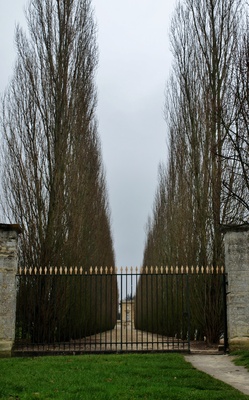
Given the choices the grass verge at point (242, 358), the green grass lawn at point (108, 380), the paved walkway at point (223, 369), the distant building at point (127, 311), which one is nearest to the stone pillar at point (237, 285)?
the grass verge at point (242, 358)

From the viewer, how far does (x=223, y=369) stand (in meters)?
10.5

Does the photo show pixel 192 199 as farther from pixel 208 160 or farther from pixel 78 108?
pixel 78 108

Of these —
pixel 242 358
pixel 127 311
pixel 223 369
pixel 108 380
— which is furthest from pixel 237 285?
pixel 127 311

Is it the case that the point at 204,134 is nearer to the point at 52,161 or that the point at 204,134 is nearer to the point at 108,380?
the point at 52,161

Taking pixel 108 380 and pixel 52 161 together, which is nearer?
pixel 108 380

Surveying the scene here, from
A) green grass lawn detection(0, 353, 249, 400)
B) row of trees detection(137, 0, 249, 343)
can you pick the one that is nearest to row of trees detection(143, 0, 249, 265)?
row of trees detection(137, 0, 249, 343)

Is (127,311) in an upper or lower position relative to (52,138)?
lower

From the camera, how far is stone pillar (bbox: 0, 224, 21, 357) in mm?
12680

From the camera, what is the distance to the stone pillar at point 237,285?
12.7 m

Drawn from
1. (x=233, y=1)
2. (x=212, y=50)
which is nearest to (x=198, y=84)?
(x=212, y=50)

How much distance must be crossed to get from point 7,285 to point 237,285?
543cm

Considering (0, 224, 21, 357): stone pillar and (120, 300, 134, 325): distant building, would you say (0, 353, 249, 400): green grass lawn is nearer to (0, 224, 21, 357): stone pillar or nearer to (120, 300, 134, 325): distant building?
(0, 224, 21, 357): stone pillar

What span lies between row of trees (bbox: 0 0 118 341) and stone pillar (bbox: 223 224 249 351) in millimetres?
3391

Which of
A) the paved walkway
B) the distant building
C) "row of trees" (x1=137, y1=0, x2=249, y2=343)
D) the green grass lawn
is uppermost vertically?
"row of trees" (x1=137, y1=0, x2=249, y2=343)
